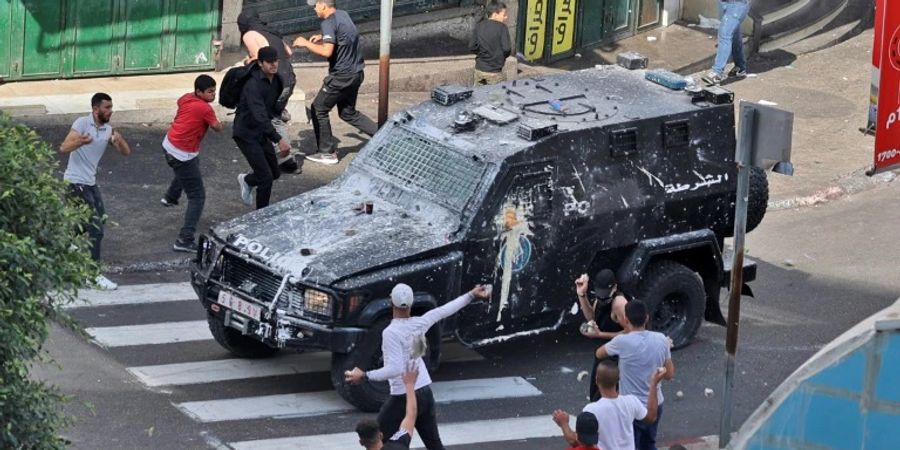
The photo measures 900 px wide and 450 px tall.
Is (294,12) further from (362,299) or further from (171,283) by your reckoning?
(362,299)

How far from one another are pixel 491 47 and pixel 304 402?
7748 millimetres

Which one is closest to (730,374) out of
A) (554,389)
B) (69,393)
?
(554,389)

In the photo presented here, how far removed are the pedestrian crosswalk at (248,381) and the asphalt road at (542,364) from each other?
25 mm

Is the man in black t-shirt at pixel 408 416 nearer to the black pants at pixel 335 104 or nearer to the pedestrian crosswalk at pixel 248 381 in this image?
the pedestrian crosswalk at pixel 248 381

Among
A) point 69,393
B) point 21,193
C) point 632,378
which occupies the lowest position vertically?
point 69,393

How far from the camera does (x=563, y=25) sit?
2312 cm

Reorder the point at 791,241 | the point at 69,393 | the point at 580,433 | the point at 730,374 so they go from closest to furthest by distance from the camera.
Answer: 1. the point at 580,433
2. the point at 730,374
3. the point at 69,393
4. the point at 791,241

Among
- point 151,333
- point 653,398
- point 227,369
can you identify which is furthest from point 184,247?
point 653,398

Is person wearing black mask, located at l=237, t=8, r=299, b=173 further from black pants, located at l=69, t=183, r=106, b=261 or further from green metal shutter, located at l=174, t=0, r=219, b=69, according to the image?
black pants, located at l=69, t=183, r=106, b=261

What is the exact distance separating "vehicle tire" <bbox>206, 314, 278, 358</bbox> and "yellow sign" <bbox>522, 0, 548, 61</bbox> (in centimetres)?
992

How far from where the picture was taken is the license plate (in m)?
12.4

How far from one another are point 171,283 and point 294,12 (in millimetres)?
6212

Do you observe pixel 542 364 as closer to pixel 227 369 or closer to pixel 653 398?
pixel 227 369

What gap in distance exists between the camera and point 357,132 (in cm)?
1972
